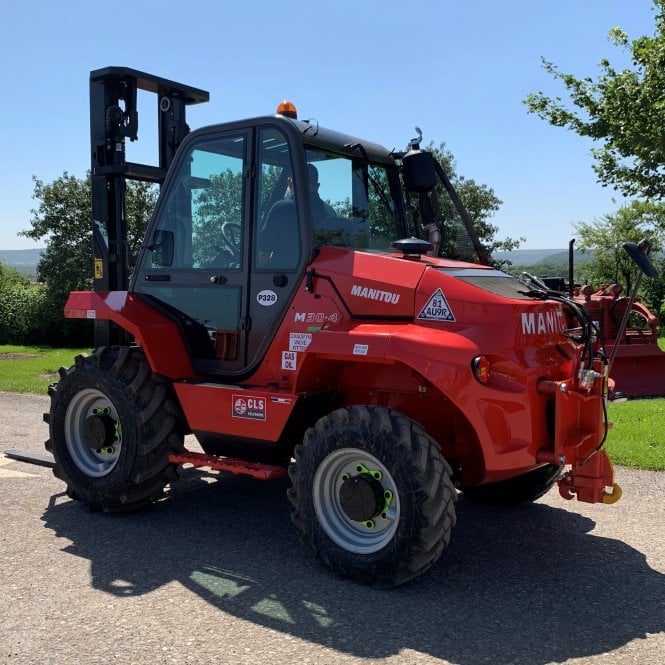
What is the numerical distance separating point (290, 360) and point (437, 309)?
1.02m

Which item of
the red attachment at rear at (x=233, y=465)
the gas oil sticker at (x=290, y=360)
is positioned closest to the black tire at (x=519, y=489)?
the red attachment at rear at (x=233, y=465)

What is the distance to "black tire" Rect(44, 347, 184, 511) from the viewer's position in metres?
5.27

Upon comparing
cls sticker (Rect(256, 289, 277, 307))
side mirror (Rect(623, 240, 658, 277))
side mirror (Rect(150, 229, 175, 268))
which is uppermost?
side mirror (Rect(150, 229, 175, 268))

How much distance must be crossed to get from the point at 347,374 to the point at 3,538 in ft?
8.07

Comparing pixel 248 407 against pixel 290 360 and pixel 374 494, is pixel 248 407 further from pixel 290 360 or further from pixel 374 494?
pixel 374 494

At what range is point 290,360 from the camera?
481 cm

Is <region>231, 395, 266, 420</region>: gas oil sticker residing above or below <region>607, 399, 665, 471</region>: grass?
above

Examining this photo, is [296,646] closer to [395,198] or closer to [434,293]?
[434,293]

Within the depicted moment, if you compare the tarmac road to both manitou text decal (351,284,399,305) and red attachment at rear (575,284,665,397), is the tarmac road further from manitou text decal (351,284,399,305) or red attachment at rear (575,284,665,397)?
red attachment at rear (575,284,665,397)

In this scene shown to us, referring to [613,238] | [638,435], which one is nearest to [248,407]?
[638,435]

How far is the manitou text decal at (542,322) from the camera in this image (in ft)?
14.1

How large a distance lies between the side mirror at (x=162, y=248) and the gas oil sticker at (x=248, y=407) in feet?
4.14

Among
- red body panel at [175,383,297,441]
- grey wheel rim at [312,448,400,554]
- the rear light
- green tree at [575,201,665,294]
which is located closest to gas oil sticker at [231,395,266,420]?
red body panel at [175,383,297,441]

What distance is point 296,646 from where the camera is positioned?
11.5ft
